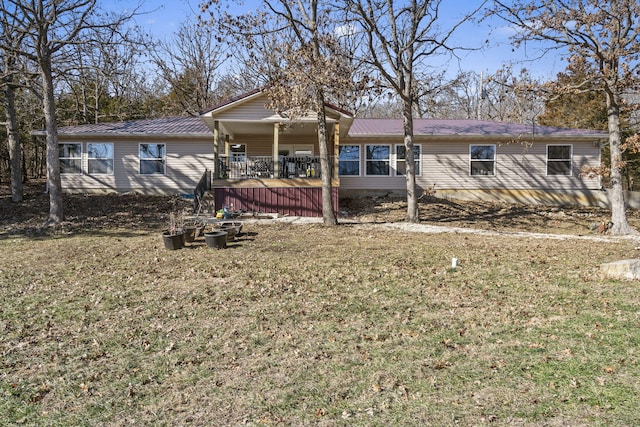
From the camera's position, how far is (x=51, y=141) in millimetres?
12805

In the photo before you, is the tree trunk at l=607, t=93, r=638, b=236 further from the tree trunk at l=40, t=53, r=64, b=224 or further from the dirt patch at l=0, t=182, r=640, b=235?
the tree trunk at l=40, t=53, r=64, b=224

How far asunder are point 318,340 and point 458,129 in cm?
1613

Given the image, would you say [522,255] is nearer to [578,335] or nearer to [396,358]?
[578,335]

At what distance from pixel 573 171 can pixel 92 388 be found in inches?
768

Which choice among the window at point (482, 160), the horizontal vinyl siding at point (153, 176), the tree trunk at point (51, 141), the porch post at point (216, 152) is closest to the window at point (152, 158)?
the horizontal vinyl siding at point (153, 176)

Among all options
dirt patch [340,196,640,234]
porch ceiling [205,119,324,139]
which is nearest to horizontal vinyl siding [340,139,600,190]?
Result: dirt patch [340,196,640,234]

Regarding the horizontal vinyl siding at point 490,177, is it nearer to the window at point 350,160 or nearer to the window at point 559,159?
the window at point 559,159

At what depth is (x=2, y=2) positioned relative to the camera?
1241 centimetres

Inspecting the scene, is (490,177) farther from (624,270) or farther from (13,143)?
(13,143)

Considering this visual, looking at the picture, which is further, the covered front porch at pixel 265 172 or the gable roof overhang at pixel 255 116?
the covered front porch at pixel 265 172

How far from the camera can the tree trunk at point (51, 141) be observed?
12.5 meters

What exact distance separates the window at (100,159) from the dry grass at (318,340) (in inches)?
410

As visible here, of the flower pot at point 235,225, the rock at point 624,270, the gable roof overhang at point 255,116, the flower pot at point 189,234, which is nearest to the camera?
the rock at point 624,270

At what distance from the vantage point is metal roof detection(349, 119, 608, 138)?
17688 mm
